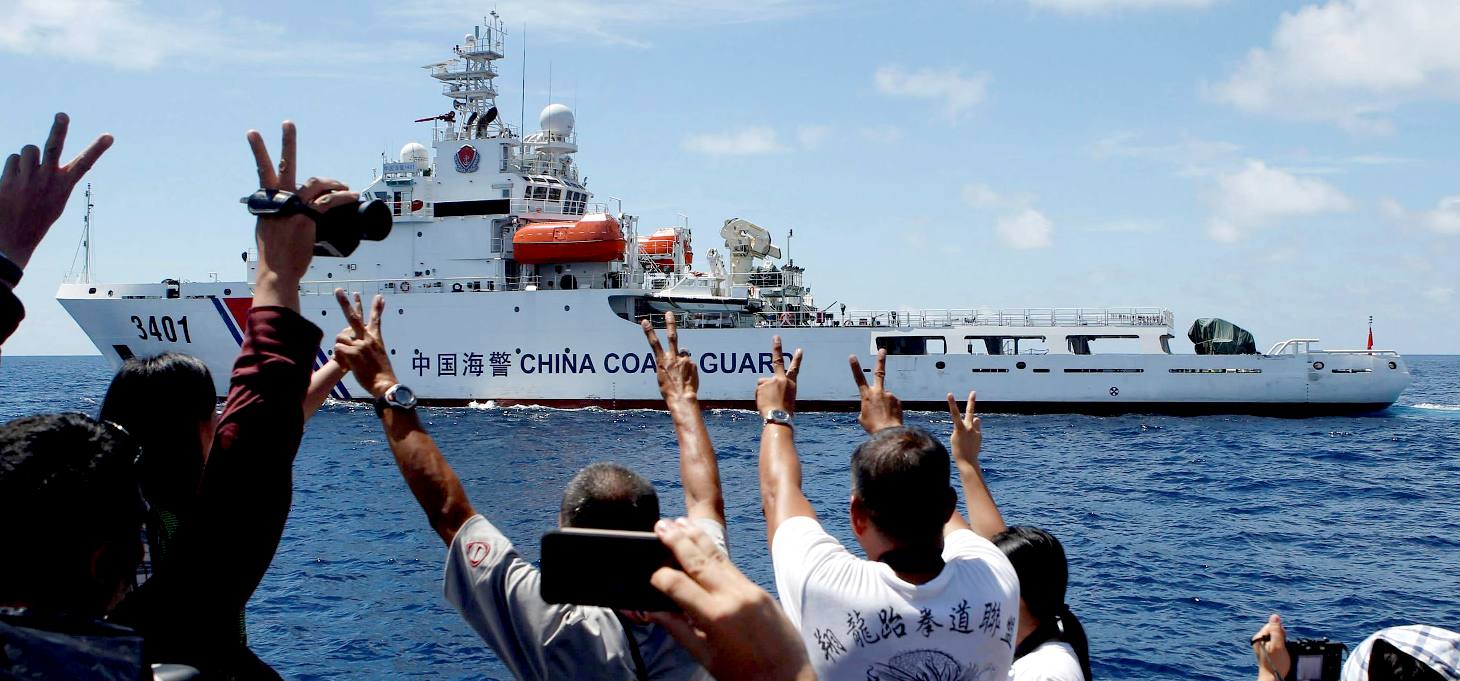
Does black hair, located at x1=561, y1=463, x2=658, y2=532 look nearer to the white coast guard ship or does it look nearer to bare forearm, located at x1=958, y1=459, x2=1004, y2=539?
bare forearm, located at x1=958, y1=459, x2=1004, y2=539

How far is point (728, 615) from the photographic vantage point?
1.30 m

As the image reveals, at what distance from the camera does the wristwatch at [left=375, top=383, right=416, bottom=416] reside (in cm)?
211

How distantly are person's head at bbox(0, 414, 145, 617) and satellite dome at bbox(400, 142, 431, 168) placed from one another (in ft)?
99.7

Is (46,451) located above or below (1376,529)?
above

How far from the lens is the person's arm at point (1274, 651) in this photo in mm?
2666

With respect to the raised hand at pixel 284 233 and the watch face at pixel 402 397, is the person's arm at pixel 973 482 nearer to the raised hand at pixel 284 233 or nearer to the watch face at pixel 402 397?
the watch face at pixel 402 397

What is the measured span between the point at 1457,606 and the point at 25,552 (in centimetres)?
1013

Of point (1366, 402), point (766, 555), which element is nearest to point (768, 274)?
point (1366, 402)

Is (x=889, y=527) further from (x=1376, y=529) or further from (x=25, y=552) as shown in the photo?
(x=1376, y=529)

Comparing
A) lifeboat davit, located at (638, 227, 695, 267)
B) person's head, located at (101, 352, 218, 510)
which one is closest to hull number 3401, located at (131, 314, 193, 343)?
lifeboat davit, located at (638, 227, 695, 267)

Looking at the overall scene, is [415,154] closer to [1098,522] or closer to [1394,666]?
[1098,522]

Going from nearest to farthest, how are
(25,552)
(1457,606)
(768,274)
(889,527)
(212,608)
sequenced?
(25,552) < (212,608) < (889,527) < (1457,606) < (768,274)

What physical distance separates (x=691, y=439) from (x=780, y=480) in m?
0.25

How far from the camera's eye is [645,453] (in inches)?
706
